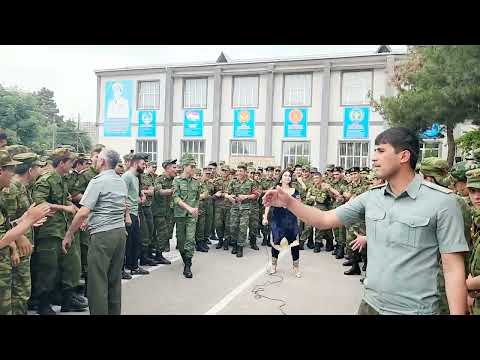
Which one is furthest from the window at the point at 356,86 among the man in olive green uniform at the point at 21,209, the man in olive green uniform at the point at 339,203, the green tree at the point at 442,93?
the man in olive green uniform at the point at 21,209

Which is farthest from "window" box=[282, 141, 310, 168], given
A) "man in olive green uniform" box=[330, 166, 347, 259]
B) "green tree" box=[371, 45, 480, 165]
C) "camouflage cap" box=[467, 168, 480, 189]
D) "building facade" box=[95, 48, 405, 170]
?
"camouflage cap" box=[467, 168, 480, 189]

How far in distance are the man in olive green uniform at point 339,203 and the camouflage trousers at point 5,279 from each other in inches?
232

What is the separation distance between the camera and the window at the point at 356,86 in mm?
23486

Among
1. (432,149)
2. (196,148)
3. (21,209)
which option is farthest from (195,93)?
(21,209)

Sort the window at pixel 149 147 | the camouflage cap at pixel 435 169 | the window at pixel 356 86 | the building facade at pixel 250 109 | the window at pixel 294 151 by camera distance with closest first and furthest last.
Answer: the camouflage cap at pixel 435 169, the window at pixel 356 86, the building facade at pixel 250 109, the window at pixel 294 151, the window at pixel 149 147

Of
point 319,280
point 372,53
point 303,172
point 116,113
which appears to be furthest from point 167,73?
point 319,280

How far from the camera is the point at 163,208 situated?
7.68 m

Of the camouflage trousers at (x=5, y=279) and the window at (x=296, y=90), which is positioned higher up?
the window at (x=296, y=90)

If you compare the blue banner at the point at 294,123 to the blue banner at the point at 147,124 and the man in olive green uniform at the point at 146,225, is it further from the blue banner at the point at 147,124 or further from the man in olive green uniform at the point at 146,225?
the man in olive green uniform at the point at 146,225

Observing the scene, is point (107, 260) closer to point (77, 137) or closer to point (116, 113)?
point (116, 113)

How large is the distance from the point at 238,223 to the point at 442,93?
6625mm

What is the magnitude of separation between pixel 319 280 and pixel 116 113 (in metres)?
24.5

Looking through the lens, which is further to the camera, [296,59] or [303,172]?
[296,59]

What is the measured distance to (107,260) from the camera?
13.3 feet
